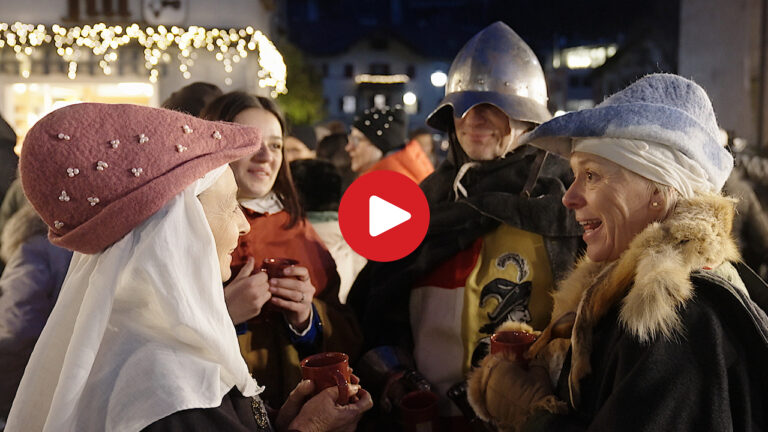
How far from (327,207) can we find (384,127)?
5.68ft

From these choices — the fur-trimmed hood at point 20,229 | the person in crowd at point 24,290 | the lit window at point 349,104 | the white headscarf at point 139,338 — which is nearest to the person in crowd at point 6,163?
the fur-trimmed hood at point 20,229

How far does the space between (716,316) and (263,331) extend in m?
1.77

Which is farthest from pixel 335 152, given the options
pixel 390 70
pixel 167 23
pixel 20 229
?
pixel 390 70

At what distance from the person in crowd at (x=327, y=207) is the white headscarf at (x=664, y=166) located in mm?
2720

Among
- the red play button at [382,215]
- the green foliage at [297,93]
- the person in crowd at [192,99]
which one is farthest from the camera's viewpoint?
the green foliage at [297,93]

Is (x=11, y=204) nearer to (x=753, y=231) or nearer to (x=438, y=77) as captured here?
(x=753, y=231)

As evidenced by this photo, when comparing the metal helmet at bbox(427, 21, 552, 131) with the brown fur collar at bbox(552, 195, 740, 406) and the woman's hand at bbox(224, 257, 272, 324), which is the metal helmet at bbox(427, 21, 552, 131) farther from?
the brown fur collar at bbox(552, 195, 740, 406)

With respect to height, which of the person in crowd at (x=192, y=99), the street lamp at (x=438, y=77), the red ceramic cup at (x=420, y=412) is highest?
the street lamp at (x=438, y=77)

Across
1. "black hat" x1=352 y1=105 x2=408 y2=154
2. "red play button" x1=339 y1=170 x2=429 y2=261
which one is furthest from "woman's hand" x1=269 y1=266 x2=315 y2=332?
"black hat" x1=352 y1=105 x2=408 y2=154

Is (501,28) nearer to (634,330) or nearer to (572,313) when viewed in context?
(572,313)

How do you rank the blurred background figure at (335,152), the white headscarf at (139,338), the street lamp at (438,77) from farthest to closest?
the street lamp at (438,77) → the blurred background figure at (335,152) → the white headscarf at (139,338)

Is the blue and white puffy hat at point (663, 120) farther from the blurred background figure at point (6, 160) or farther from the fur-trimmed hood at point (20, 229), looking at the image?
the blurred background figure at point (6, 160)

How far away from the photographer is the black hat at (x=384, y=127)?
19.6 feet

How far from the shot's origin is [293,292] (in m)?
2.44
